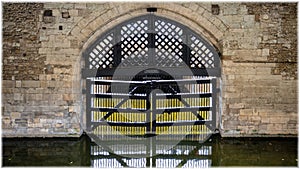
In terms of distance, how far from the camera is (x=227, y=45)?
7637 mm

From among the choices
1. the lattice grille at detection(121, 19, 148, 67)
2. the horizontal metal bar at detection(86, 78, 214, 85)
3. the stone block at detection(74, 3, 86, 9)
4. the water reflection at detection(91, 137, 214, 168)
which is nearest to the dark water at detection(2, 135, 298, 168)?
the water reflection at detection(91, 137, 214, 168)

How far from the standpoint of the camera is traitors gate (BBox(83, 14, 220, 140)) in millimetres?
7988

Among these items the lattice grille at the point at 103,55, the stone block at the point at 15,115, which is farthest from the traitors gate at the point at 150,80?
the stone block at the point at 15,115

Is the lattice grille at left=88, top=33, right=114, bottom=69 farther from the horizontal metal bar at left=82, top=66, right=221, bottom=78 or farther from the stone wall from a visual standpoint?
the stone wall

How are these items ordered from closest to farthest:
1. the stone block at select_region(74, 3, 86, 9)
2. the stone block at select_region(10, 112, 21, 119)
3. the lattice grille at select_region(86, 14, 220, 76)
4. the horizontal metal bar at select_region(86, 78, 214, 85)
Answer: the stone block at select_region(74, 3, 86, 9) → the stone block at select_region(10, 112, 21, 119) → the lattice grille at select_region(86, 14, 220, 76) → the horizontal metal bar at select_region(86, 78, 214, 85)

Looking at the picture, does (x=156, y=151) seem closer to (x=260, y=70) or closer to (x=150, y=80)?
(x=150, y=80)

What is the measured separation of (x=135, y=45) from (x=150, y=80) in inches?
30.9

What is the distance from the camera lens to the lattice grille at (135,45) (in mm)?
7957

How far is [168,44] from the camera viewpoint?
26.3 feet

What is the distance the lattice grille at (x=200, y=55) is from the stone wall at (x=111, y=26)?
284 mm

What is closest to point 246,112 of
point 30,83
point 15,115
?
point 30,83

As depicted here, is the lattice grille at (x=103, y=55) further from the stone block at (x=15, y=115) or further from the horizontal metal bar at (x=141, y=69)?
the stone block at (x=15, y=115)

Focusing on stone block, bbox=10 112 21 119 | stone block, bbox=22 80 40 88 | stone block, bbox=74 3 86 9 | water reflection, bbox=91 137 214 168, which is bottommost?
water reflection, bbox=91 137 214 168

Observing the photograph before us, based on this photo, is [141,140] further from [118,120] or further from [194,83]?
[194,83]
